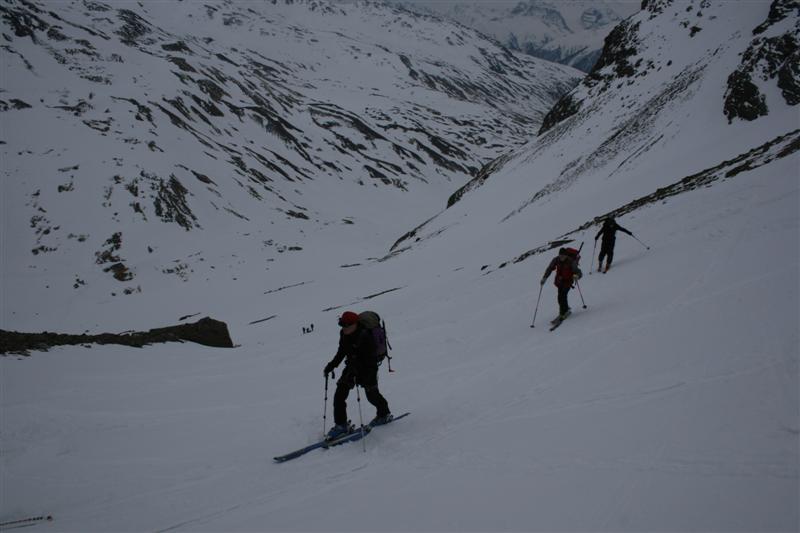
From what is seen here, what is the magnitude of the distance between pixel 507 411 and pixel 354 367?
2332mm

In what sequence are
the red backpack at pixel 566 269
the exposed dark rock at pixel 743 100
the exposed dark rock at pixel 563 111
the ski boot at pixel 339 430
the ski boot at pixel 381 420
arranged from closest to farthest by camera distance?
the ski boot at pixel 339 430
the ski boot at pixel 381 420
the red backpack at pixel 566 269
the exposed dark rock at pixel 743 100
the exposed dark rock at pixel 563 111

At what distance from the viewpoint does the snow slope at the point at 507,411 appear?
3977mm

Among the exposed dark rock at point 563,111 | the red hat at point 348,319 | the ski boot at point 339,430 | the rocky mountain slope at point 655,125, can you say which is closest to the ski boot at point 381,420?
the ski boot at point 339,430

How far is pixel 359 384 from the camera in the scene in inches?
262

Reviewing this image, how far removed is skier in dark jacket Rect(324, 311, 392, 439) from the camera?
6.36 metres

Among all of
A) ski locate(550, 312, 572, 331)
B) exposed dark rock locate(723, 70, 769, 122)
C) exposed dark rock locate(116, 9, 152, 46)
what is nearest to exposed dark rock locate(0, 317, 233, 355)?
ski locate(550, 312, 572, 331)

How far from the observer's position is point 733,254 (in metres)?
9.77

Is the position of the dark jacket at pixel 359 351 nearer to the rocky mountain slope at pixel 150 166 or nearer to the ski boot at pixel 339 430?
the ski boot at pixel 339 430

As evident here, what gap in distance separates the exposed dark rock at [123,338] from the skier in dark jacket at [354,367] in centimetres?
903

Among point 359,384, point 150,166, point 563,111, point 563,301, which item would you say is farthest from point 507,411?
point 563,111

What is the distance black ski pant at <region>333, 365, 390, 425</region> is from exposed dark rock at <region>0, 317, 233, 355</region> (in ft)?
29.5

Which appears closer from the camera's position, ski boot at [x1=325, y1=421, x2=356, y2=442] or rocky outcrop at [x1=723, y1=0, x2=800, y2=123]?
ski boot at [x1=325, y1=421, x2=356, y2=442]

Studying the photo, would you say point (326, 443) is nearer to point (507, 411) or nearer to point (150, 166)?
point (507, 411)

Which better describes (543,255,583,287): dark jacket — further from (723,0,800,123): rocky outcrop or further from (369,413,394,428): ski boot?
(723,0,800,123): rocky outcrop
